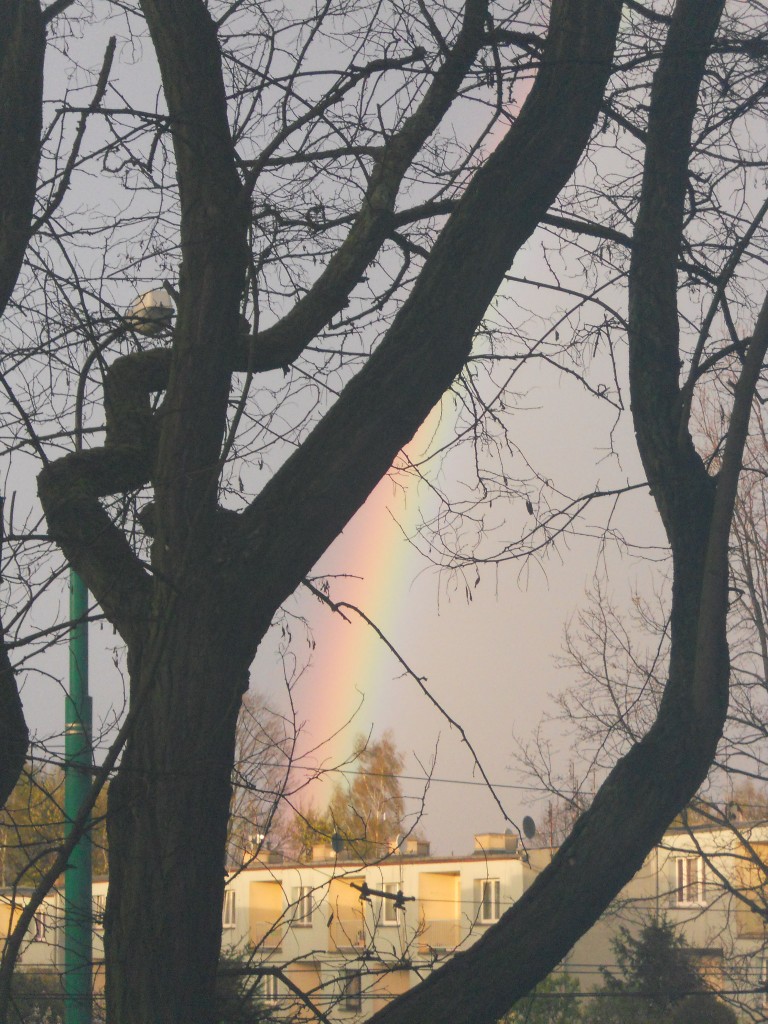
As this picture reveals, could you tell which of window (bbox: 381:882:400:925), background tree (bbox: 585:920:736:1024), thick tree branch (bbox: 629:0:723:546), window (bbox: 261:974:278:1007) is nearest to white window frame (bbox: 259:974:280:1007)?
window (bbox: 261:974:278:1007)

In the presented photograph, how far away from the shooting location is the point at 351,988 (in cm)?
309

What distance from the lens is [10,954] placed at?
216cm

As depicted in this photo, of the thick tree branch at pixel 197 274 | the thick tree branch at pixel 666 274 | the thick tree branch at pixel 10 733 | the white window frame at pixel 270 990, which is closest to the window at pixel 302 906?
the white window frame at pixel 270 990

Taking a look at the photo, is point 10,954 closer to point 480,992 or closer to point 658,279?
point 480,992

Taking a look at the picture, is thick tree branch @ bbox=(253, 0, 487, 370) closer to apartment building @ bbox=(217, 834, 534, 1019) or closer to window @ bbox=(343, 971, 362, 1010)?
apartment building @ bbox=(217, 834, 534, 1019)

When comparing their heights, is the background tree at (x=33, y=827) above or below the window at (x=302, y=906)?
above

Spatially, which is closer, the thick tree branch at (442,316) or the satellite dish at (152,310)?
the thick tree branch at (442,316)

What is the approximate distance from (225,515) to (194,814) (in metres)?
0.72

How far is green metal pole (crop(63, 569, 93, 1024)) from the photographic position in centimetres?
279

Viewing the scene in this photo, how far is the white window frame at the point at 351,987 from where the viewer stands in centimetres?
292

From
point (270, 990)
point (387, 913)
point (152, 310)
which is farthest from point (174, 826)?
point (152, 310)

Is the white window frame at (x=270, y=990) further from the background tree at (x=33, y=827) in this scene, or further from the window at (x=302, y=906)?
the background tree at (x=33, y=827)

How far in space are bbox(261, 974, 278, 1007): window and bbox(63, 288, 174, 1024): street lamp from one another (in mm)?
453

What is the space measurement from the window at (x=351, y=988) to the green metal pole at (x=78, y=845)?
2.14 feet
